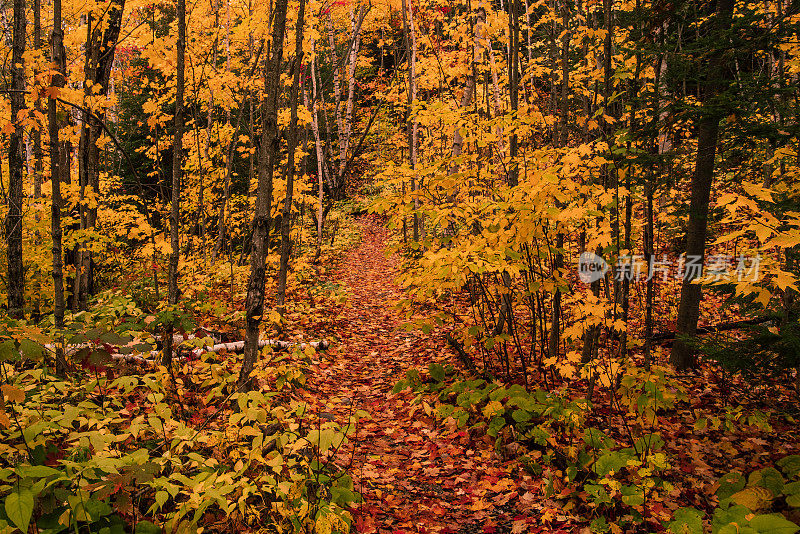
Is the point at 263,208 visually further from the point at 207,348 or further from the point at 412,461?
the point at 412,461

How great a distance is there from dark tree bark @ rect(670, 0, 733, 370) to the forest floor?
125 inches

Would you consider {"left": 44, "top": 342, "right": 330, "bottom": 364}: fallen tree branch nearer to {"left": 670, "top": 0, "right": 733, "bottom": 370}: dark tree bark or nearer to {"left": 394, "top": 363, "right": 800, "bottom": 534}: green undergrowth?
{"left": 394, "top": 363, "right": 800, "bottom": 534}: green undergrowth

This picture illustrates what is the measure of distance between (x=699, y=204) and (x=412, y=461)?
5.11 meters

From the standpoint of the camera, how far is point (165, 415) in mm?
3020

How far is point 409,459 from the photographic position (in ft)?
14.1

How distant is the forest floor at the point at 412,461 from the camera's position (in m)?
3.36

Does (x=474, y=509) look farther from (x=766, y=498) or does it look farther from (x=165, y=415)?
(x=165, y=415)

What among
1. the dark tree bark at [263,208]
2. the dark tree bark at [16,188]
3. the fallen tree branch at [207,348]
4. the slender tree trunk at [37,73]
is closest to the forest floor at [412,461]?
the fallen tree branch at [207,348]

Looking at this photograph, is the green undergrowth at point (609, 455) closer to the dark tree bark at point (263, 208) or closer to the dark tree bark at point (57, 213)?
the dark tree bark at point (263, 208)

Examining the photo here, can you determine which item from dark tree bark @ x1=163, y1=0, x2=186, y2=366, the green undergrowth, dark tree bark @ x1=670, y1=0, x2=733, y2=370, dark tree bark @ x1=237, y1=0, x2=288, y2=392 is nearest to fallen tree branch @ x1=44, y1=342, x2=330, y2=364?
dark tree bark @ x1=163, y1=0, x2=186, y2=366

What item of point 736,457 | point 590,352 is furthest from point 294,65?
point 736,457

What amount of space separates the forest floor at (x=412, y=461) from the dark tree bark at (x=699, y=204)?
317cm

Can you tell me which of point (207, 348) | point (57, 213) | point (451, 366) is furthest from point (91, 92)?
point (451, 366)

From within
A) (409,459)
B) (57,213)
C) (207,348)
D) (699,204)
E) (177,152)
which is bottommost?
(409,459)
